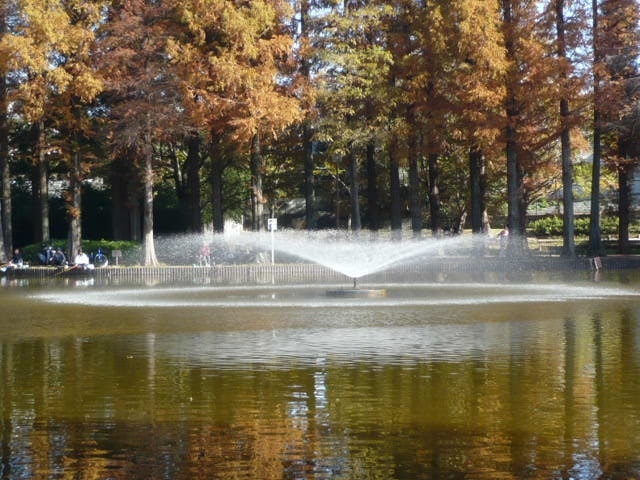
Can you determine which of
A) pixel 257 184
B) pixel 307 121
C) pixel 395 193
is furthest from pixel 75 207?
pixel 395 193

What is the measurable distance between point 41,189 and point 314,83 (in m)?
12.5

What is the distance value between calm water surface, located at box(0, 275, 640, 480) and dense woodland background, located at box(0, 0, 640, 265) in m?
19.5

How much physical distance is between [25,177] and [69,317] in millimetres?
33738

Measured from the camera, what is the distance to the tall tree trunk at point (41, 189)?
4356 cm

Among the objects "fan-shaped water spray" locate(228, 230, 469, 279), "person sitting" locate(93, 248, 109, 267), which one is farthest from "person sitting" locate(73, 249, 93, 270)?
"fan-shaped water spray" locate(228, 230, 469, 279)

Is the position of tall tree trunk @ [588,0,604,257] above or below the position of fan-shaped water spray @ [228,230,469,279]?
above

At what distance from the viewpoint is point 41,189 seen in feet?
145

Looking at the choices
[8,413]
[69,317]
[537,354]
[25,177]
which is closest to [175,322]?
[69,317]

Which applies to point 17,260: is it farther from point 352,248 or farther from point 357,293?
point 357,293

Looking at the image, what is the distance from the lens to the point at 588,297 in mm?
25375

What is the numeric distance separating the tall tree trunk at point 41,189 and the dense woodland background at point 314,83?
0.39 ft

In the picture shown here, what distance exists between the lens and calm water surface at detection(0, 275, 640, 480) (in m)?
8.77

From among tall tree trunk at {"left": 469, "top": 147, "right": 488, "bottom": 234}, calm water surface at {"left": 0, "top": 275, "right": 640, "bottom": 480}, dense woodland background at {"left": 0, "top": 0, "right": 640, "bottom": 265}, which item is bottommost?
calm water surface at {"left": 0, "top": 275, "right": 640, "bottom": 480}

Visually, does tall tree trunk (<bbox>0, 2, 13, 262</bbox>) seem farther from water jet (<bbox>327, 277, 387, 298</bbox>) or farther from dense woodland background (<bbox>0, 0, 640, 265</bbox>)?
water jet (<bbox>327, 277, 387, 298</bbox>)
